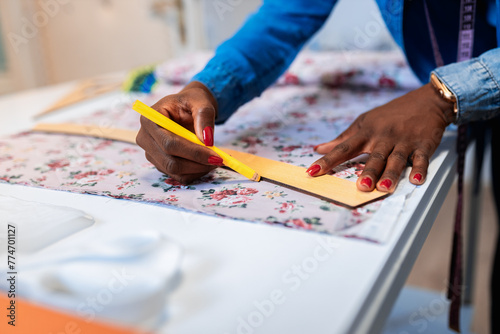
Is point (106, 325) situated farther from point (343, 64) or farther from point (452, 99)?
point (343, 64)

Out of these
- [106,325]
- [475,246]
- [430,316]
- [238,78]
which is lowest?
[430,316]

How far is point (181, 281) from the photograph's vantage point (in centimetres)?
34

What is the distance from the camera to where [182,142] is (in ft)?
1.71

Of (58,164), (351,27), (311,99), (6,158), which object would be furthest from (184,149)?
(351,27)

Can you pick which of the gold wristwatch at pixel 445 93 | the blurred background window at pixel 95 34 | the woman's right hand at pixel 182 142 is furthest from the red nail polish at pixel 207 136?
the blurred background window at pixel 95 34

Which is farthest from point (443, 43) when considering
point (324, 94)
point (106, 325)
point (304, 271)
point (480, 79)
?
point (106, 325)

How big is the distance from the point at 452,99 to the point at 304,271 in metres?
0.39

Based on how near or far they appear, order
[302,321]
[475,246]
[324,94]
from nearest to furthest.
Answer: [302,321] < [324,94] < [475,246]

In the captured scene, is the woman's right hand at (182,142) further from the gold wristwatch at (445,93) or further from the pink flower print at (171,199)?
the gold wristwatch at (445,93)

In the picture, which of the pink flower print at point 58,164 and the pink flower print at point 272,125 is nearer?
the pink flower print at point 58,164

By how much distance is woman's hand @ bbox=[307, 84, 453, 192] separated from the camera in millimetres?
511

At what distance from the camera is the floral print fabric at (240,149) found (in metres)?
0.45

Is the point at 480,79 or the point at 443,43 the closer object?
the point at 480,79

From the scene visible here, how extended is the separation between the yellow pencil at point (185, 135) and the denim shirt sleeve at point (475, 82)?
1.01 feet
